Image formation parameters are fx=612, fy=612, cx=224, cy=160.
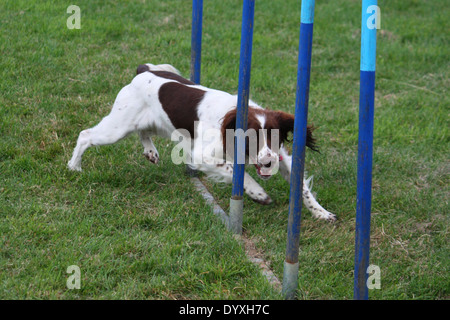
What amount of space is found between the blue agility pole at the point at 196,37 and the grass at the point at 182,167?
2.43ft

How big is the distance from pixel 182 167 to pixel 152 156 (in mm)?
247

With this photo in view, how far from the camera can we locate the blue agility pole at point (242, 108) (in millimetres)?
3326

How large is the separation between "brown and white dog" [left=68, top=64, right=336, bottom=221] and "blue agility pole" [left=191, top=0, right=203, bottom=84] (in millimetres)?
147

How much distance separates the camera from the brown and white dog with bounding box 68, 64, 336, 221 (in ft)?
12.8

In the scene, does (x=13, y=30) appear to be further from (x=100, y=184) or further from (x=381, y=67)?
(x=381, y=67)

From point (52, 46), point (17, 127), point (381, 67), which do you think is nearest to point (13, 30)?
point (52, 46)

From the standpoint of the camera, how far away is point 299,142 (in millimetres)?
2807

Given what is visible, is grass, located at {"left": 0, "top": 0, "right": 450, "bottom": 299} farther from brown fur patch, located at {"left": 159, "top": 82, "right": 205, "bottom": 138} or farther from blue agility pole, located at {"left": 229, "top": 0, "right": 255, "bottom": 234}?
brown fur patch, located at {"left": 159, "top": 82, "right": 205, "bottom": 138}

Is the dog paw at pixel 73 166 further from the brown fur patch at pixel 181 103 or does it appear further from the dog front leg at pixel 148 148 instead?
the brown fur patch at pixel 181 103

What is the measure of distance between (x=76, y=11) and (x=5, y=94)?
2.23 meters
